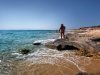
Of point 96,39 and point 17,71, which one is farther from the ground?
point 96,39

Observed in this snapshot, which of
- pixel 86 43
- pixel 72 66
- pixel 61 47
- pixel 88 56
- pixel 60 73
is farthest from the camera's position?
pixel 61 47

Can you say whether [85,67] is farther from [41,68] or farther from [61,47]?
[61,47]

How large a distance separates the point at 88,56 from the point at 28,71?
493cm

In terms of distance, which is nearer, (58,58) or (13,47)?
(58,58)

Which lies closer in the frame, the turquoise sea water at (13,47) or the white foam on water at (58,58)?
the white foam on water at (58,58)

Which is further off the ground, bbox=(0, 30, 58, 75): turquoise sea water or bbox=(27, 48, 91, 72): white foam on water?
bbox=(27, 48, 91, 72): white foam on water

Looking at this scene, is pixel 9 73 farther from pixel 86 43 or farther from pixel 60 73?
pixel 86 43

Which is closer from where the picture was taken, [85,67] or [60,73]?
[60,73]

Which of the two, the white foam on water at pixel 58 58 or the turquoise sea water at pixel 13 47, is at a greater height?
the white foam on water at pixel 58 58

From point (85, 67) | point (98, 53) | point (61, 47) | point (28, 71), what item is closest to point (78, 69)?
point (85, 67)

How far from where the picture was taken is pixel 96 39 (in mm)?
14547

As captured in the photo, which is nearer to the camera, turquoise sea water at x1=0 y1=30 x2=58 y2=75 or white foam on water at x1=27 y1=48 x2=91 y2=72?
white foam on water at x1=27 y1=48 x2=91 y2=72

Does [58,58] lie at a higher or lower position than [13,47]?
higher

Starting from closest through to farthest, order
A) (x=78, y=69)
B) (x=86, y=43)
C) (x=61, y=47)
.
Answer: (x=78, y=69)
(x=86, y=43)
(x=61, y=47)
